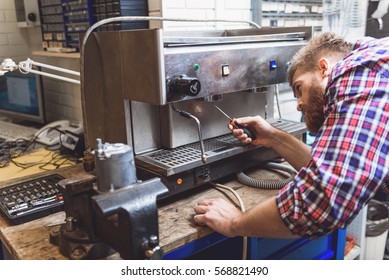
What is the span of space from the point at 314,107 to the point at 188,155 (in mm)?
405

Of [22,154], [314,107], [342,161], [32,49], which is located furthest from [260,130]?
[32,49]

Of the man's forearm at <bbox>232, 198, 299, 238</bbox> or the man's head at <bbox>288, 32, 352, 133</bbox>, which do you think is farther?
the man's head at <bbox>288, 32, 352, 133</bbox>

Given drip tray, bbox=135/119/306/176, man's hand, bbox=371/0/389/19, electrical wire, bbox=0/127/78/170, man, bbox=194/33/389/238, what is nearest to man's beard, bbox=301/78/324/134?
man, bbox=194/33/389/238

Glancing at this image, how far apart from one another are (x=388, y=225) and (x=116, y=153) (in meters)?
1.82

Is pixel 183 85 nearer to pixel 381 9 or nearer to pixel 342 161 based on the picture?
pixel 342 161

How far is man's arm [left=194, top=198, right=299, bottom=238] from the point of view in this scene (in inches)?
38.9

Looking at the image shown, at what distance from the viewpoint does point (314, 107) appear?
116cm


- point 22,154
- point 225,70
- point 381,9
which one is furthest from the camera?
point 381,9

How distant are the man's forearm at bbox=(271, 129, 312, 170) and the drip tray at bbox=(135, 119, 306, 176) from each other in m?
0.07

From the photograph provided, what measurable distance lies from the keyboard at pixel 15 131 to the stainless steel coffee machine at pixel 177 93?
96 centimetres

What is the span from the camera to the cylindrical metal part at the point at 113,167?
0.87 meters

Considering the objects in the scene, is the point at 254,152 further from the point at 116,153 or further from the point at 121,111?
the point at 116,153

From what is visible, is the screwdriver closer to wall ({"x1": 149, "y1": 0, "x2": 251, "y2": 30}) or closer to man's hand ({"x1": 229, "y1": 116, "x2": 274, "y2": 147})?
man's hand ({"x1": 229, "y1": 116, "x2": 274, "y2": 147})

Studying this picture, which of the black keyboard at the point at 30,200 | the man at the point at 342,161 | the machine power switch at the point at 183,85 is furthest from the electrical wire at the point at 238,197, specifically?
the black keyboard at the point at 30,200
